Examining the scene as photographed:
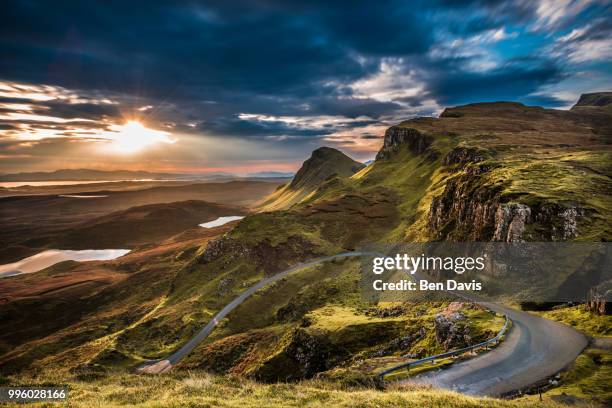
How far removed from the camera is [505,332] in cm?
3388

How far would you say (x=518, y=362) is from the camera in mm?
26812

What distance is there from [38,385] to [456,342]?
1454 inches

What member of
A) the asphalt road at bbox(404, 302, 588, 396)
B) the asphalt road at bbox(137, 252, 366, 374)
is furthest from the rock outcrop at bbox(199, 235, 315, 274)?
the asphalt road at bbox(404, 302, 588, 396)

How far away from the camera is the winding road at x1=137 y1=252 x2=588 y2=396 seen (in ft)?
78.1

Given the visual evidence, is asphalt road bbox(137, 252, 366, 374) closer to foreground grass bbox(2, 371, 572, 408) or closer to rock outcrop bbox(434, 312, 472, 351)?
foreground grass bbox(2, 371, 572, 408)

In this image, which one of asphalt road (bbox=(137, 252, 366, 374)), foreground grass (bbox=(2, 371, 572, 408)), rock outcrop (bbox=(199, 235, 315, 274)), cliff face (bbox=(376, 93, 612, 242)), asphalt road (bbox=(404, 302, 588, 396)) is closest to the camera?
foreground grass (bbox=(2, 371, 572, 408))

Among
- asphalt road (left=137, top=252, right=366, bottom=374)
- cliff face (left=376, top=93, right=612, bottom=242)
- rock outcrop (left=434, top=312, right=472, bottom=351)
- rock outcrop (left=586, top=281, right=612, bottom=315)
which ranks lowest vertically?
asphalt road (left=137, top=252, right=366, bottom=374)

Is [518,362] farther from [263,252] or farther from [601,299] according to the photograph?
[263,252]

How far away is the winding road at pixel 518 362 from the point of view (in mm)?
23812

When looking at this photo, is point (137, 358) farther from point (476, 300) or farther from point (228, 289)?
point (476, 300)

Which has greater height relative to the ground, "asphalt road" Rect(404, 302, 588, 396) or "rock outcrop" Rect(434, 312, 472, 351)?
"asphalt road" Rect(404, 302, 588, 396)

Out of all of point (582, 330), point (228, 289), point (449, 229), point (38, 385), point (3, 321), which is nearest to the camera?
point (38, 385)

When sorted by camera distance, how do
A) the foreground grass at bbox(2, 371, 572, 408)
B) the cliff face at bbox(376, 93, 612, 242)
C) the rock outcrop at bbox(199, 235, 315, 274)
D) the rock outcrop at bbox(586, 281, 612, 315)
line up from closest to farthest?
the foreground grass at bbox(2, 371, 572, 408), the rock outcrop at bbox(586, 281, 612, 315), the cliff face at bbox(376, 93, 612, 242), the rock outcrop at bbox(199, 235, 315, 274)

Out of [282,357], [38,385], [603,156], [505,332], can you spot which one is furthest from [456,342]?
[603,156]
